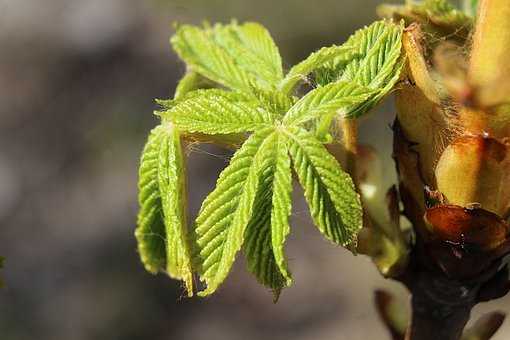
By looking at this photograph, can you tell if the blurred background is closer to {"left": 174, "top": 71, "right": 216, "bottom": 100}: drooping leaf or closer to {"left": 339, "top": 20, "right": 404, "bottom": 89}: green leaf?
{"left": 174, "top": 71, "right": 216, "bottom": 100}: drooping leaf

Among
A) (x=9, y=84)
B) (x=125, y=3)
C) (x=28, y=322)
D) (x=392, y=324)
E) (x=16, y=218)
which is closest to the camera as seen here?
(x=392, y=324)

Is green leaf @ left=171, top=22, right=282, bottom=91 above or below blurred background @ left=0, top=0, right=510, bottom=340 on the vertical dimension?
above

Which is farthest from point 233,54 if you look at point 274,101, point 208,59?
point 274,101

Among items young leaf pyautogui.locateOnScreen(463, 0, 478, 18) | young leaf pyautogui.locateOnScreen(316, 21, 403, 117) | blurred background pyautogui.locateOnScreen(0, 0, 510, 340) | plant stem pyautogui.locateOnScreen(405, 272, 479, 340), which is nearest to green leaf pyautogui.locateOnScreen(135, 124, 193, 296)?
young leaf pyautogui.locateOnScreen(316, 21, 403, 117)

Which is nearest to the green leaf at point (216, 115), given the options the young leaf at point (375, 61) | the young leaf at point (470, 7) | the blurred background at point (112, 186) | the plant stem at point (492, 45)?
the young leaf at point (375, 61)

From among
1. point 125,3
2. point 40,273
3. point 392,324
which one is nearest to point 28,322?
point 40,273

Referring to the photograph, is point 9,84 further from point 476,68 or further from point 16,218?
point 476,68

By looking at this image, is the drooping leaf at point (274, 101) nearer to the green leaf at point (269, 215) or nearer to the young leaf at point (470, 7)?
the green leaf at point (269, 215)
